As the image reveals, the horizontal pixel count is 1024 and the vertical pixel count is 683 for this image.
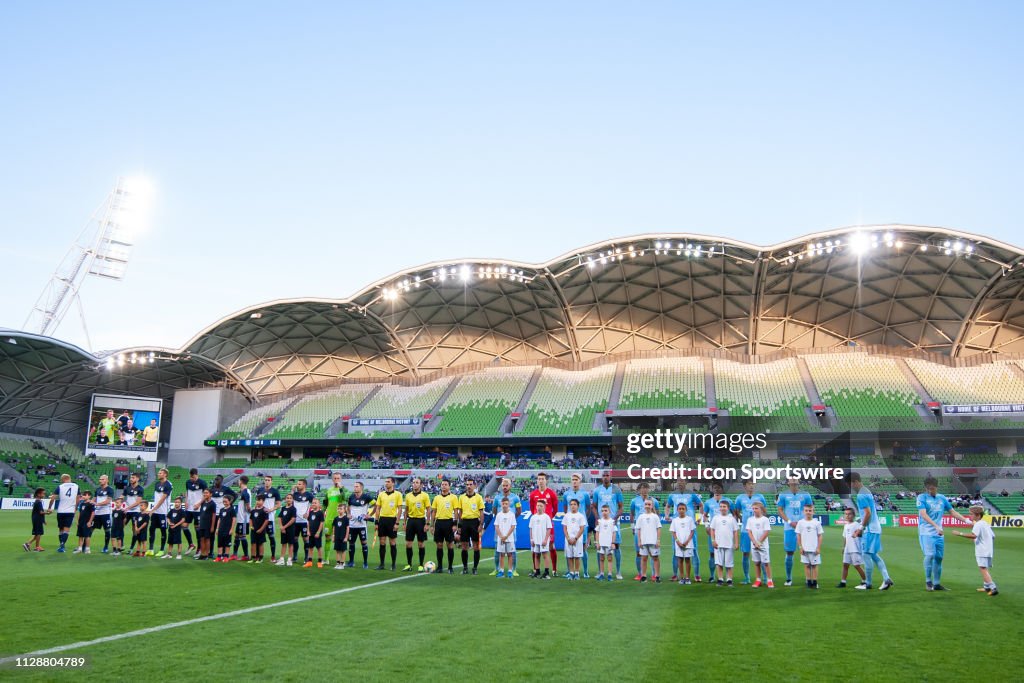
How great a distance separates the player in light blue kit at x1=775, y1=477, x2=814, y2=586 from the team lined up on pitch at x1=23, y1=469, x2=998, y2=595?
2 cm

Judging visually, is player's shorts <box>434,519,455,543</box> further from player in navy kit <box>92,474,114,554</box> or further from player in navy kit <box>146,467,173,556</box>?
player in navy kit <box>92,474,114,554</box>

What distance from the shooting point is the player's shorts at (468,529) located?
1384 centimetres

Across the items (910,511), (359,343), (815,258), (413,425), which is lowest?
(910,511)

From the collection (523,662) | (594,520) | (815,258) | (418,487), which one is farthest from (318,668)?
(815,258)

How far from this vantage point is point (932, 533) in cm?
1175

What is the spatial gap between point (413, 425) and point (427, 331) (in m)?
7.63

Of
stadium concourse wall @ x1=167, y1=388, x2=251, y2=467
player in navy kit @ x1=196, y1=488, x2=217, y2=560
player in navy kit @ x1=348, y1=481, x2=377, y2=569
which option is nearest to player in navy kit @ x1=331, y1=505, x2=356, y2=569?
player in navy kit @ x1=348, y1=481, x2=377, y2=569

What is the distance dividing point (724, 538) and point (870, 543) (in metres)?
2.54

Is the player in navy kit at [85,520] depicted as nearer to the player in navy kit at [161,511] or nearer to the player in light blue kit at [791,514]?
the player in navy kit at [161,511]

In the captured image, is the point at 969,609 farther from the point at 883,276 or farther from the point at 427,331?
the point at 427,331

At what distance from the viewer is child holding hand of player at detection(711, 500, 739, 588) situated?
12.7m

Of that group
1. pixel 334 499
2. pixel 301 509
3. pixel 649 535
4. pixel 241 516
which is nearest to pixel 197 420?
pixel 241 516

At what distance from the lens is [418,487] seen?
44.9ft

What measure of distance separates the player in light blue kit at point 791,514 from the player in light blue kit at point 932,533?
71.8 inches
